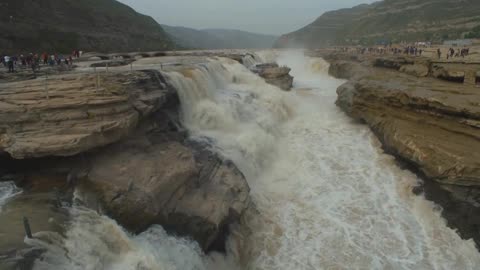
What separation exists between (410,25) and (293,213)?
95669 mm

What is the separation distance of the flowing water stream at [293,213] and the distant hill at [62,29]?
2683cm

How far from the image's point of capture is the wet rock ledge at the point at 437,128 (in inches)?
418

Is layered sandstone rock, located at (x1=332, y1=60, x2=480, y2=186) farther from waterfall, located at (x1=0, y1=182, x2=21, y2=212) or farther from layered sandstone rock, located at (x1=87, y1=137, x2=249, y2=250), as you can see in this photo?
waterfall, located at (x1=0, y1=182, x2=21, y2=212)

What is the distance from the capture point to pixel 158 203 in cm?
870

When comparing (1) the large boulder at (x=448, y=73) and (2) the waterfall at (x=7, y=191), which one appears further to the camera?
(1) the large boulder at (x=448, y=73)

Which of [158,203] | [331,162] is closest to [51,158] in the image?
[158,203]

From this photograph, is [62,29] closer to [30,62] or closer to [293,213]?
[30,62]

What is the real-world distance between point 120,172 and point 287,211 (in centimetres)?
527

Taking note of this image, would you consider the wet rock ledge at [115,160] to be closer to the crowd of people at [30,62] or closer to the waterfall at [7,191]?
the waterfall at [7,191]

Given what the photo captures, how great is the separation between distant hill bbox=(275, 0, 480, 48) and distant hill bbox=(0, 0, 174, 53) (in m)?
51.5

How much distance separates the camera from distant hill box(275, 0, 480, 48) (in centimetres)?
7093

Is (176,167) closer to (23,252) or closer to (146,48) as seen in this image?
(23,252)

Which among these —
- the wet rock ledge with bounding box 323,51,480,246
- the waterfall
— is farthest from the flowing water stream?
the waterfall

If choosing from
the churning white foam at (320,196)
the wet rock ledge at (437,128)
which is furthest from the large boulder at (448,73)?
the churning white foam at (320,196)
